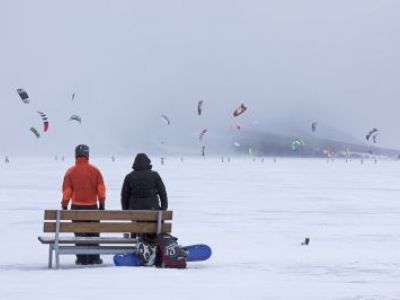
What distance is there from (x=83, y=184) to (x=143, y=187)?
76 centimetres

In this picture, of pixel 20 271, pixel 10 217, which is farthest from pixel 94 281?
pixel 10 217

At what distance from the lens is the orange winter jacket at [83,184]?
10.7m

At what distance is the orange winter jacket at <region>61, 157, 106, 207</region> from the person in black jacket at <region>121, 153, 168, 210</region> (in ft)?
1.13

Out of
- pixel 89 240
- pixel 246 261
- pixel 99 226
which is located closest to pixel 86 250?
pixel 89 240

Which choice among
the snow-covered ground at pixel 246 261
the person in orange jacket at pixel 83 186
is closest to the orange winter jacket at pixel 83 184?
the person in orange jacket at pixel 83 186

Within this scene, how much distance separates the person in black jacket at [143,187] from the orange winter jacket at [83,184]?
34 centimetres

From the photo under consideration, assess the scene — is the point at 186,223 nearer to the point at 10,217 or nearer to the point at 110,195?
the point at 10,217

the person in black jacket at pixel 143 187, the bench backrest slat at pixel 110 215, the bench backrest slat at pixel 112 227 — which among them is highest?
the person in black jacket at pixel 143 187

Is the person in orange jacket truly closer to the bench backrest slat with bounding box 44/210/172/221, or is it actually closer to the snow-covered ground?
the bench backrest slat with bounding box 44/210/172/221

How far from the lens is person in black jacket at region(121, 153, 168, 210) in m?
10.5

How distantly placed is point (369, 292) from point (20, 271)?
12.3 feet

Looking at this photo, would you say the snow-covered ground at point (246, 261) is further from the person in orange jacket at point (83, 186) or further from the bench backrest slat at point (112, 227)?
the person in orange jacket at point (83, 186)

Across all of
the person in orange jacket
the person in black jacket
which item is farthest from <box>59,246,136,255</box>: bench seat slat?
the person in black jacket

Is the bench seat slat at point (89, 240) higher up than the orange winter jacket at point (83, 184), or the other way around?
the orange winter jacket at point (83, 184)
